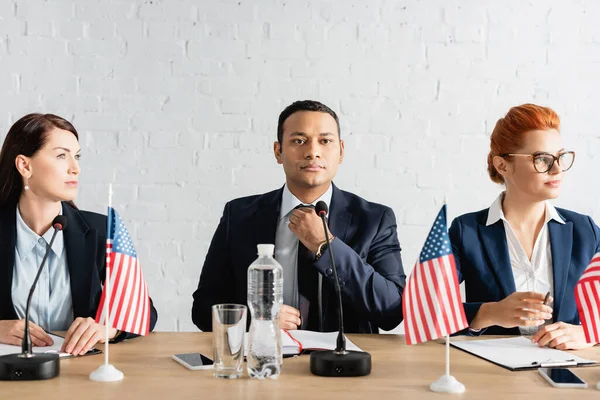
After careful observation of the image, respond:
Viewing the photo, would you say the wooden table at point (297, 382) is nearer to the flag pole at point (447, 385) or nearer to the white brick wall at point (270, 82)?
the flag pole at point (447, 385)

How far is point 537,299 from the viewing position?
6.68 ft

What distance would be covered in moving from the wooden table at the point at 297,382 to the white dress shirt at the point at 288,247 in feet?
1.90

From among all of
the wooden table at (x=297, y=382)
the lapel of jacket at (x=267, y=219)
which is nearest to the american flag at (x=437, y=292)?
the wooden table at (x=297, y=382)

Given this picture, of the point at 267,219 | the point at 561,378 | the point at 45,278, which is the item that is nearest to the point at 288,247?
the point at 267,219

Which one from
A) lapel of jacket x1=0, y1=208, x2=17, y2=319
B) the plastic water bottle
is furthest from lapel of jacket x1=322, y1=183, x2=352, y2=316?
lapel of jacket x1=0, y1=208, x2=17, y2=319

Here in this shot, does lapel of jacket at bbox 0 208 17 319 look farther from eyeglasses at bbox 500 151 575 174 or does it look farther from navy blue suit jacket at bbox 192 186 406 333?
eyeglasses at bbox 500 151 575 174

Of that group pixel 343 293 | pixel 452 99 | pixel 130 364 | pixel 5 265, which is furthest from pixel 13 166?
pixel 452 99

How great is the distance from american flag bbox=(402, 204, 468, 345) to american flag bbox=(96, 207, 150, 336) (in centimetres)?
67

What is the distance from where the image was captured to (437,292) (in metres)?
1.68

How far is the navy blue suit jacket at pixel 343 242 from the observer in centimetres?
231

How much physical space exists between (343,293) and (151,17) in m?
1.77

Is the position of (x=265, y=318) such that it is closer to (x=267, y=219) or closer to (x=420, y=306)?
(x=420, y=306)

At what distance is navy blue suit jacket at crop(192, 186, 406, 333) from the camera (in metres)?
2.31

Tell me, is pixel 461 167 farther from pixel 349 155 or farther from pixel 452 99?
pixel 349 155
